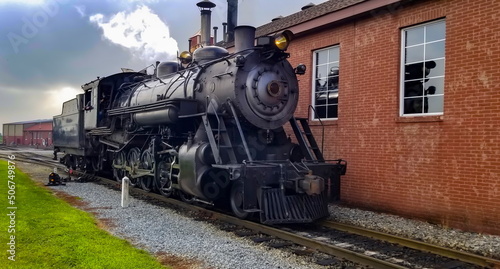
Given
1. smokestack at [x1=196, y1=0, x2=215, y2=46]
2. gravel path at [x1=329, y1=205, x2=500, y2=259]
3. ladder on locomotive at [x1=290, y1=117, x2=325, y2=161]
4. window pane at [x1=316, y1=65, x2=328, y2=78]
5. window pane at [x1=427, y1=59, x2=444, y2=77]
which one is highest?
smokestack at [x1=196, y1=0, x2=215, y2=46]

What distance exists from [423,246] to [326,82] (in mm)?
5890

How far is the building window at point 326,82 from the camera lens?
10.7 m

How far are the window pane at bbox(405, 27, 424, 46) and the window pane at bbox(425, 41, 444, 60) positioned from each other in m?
0.25

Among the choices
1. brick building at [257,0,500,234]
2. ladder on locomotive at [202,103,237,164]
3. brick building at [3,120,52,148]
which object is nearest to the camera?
brick building at [257,0,500,234]

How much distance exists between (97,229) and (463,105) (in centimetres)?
680

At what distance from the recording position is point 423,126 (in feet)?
27.1

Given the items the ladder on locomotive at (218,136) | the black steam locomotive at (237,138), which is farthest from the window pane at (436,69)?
the ladder on locomotive at (218,136)

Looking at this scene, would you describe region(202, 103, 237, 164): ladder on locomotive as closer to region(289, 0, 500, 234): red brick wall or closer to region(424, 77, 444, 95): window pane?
region(289, 0, 500, 234): red brick wall

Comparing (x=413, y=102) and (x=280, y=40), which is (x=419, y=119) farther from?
(x=280, y=40)

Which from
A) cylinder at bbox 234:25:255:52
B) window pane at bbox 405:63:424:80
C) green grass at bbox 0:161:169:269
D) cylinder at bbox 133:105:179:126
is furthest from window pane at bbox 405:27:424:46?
green grass at bbox 0:161:169:269

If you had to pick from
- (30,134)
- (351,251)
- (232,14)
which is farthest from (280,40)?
(30,134)

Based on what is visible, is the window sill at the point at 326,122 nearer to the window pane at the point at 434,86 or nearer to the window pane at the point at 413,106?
the window pane at the point at 413,106

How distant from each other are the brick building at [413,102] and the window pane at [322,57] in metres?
0.03

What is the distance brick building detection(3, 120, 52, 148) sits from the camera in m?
53.4
